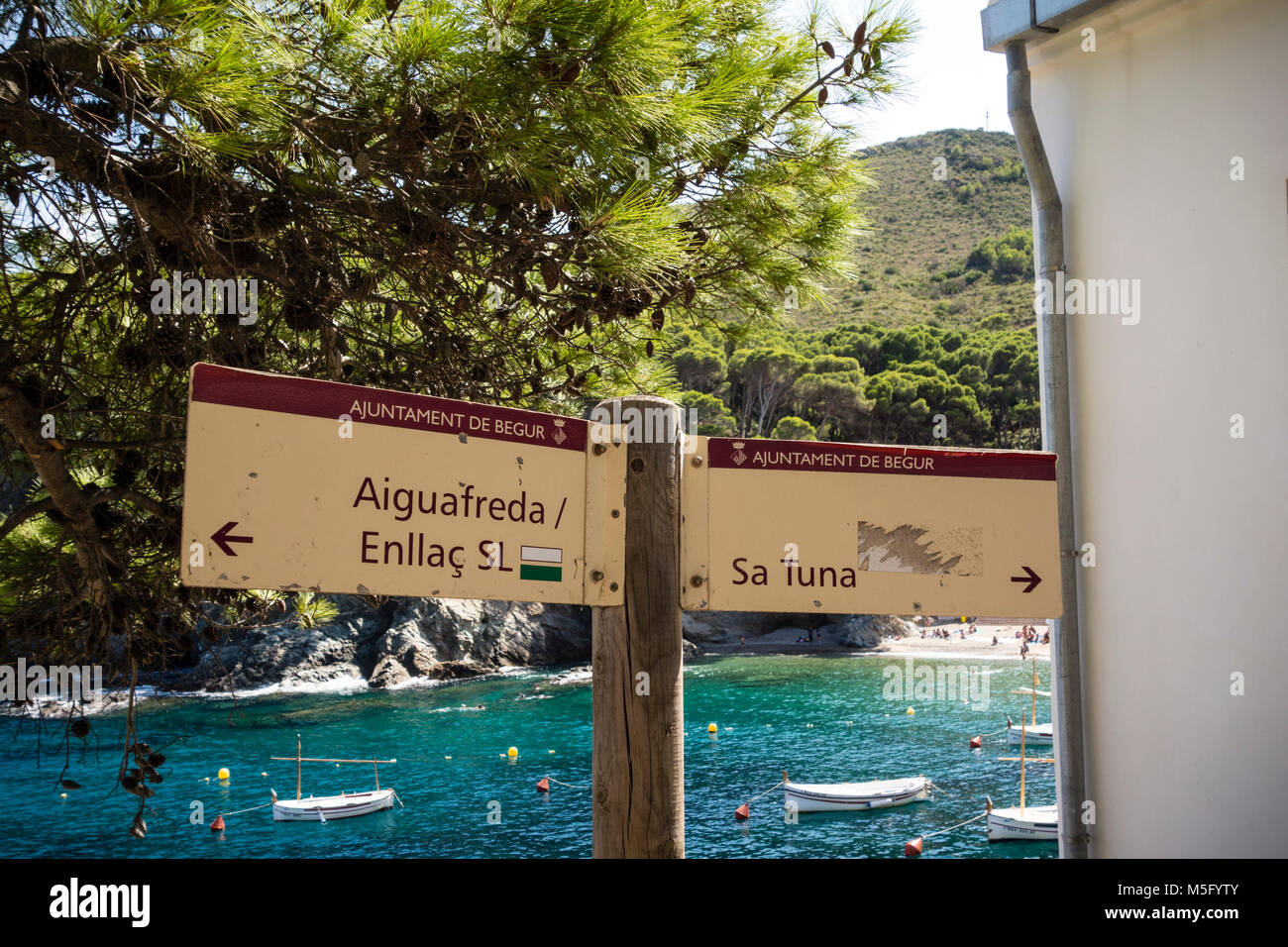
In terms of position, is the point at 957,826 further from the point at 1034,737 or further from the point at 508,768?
the point at 508,768

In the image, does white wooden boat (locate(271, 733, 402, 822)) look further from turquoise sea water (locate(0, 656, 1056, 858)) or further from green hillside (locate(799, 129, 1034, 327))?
green hillside (locate(799, 129, 1034, 327))

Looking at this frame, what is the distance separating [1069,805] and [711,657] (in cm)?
2691

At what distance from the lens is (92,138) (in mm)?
2150

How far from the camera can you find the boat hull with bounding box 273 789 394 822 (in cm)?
1475

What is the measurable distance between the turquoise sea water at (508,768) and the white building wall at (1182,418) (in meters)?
8.12

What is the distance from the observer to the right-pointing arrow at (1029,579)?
1.72 meters

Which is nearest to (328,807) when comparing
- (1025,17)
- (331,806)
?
(331,806)

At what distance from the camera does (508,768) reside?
56.6ft

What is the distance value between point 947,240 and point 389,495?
197ft

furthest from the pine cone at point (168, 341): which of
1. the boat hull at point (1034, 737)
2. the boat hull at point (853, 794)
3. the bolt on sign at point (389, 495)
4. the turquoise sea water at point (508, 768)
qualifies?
the boat hull at point (1034, 737)

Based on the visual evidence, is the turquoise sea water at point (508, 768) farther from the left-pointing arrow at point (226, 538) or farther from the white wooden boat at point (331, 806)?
the left-pointing arrow at point (226, 538)

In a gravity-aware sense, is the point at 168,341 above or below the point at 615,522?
above

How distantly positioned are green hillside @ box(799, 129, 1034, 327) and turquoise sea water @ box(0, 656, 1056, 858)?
30.7m
